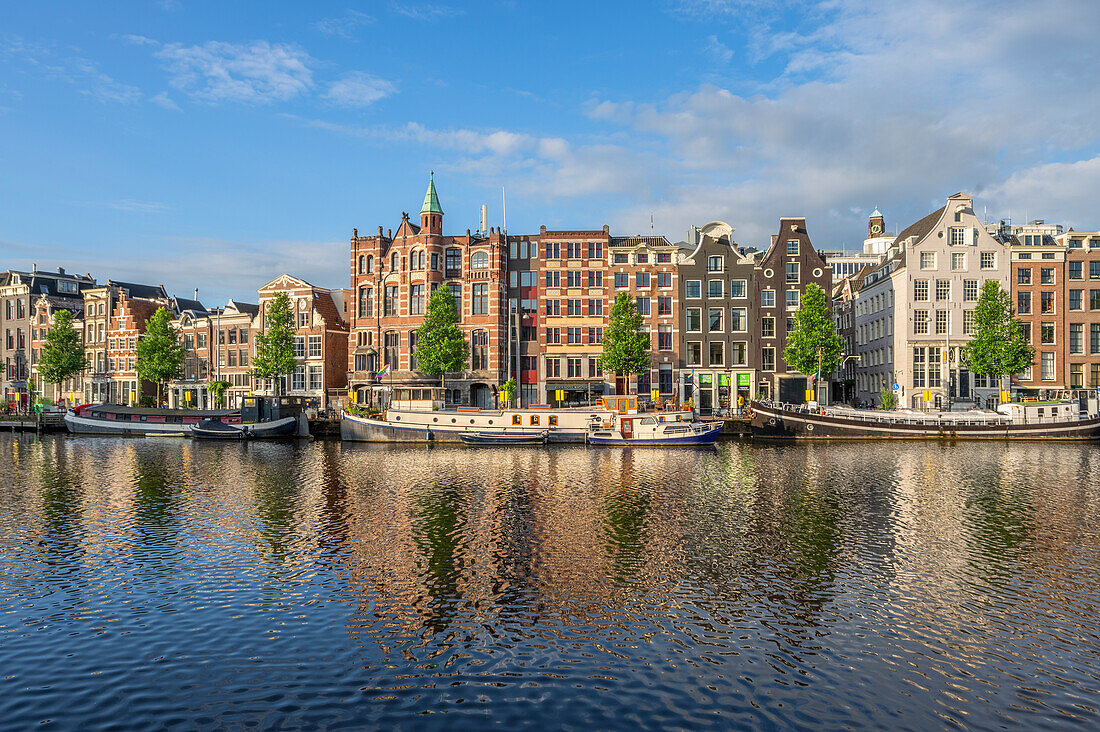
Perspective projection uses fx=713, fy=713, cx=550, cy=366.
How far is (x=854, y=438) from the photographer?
236ft

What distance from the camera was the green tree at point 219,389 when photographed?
318ft

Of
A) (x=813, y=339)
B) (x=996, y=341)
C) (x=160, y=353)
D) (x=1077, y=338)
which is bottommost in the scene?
(x=160, y=353)

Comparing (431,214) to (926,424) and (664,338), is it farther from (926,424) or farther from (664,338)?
(926,424)

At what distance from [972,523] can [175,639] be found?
100.0 ft

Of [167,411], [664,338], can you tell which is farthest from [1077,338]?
[167,411]

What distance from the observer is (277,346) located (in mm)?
88250

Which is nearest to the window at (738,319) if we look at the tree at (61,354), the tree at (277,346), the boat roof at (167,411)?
the tree at (277,346)

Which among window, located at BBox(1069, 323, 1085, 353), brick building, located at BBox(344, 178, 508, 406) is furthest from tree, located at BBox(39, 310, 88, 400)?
window, located at BBox(1069, 323, 1085, 353)

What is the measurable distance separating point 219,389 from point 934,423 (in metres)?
87.5

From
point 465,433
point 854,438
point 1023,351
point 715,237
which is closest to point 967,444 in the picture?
point 854,438

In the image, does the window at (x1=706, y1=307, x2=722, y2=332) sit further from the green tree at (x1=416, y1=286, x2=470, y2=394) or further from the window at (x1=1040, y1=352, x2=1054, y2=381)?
the window at (x1=1040, y1=352, x2=1054, y2=381)

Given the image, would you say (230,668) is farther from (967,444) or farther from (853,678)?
(967,444)

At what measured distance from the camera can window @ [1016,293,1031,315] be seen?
8606cm

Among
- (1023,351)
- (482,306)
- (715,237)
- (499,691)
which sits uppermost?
(715,237)
